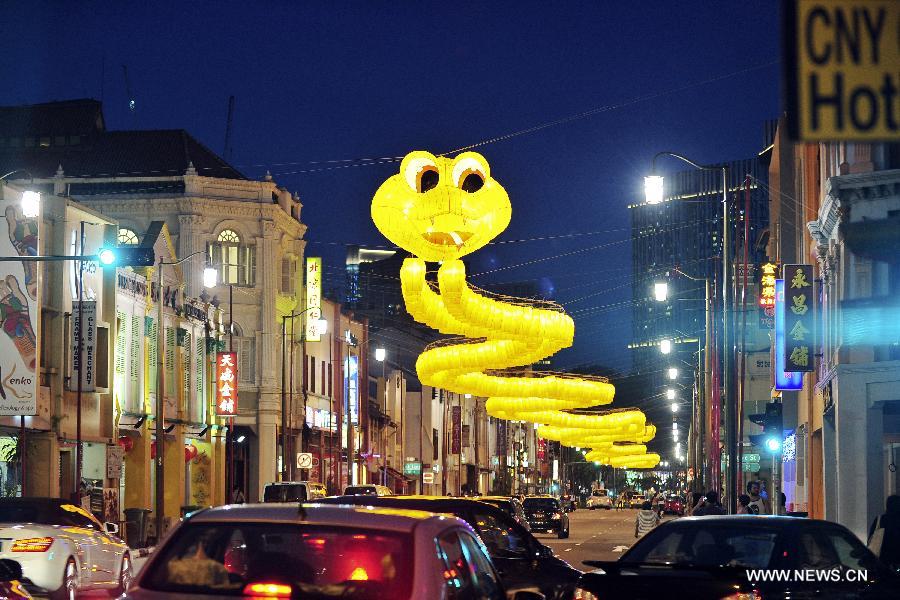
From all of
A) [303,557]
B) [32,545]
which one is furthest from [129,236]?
[303,557]

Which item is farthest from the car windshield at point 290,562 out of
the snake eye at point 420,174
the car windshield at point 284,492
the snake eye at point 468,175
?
the car windshield at point 284,492

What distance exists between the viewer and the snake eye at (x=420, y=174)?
40.8 meters

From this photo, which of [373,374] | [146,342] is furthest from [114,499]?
[373,374]

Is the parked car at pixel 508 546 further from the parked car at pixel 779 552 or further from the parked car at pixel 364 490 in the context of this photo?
the parked car at pixel 364 490

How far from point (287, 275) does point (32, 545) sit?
53010 millimetres

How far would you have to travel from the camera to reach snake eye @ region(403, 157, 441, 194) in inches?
1606

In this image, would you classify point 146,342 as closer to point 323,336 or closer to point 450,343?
point 450,343

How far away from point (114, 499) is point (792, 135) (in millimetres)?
42894

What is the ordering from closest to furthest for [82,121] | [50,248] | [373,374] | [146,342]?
[50,248], [146,342], [82,121], [373,374]

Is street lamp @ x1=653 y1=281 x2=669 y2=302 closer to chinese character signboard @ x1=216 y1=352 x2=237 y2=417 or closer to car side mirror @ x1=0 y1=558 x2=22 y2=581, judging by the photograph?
chinese character signboard @ x1=216 y1=352 x2=237 y2=417

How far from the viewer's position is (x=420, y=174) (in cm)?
4128

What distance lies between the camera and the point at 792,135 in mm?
7387

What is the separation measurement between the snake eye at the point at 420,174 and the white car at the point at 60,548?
18.5 metres

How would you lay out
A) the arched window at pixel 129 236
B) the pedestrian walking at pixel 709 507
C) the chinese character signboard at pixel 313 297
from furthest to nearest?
the chinese character signboard at pixel 313 297, the arched window at pixel 129 236, the pedestrian walking at pixel 709 507
